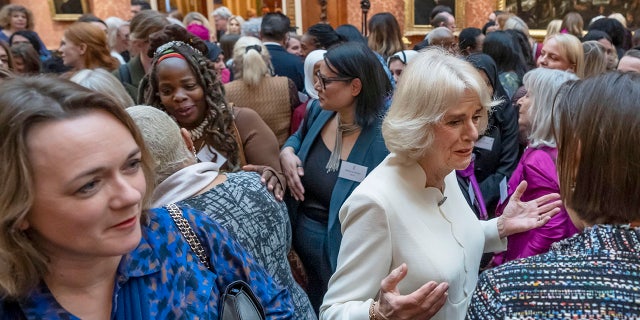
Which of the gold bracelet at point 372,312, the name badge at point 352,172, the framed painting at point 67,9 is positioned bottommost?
the gold bracelet at point 372,312

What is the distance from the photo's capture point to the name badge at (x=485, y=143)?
3.38 m

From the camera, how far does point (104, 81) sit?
2.83 m

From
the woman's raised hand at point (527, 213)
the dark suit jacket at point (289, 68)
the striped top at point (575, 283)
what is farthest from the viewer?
the dark suit jacket at point (289, 68)

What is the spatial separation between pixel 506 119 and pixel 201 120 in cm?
194

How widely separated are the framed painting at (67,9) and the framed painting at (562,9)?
30.1ft

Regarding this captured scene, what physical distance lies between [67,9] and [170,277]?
11.9m

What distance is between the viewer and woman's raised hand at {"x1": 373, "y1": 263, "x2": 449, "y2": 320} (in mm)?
1586

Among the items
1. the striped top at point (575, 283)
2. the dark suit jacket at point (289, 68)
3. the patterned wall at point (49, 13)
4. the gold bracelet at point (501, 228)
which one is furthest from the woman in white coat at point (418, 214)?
the patterned wall at point (49, 13)

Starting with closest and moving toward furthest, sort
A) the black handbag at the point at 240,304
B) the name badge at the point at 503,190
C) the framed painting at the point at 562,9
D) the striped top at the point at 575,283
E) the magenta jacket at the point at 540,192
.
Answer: the striped top at the point at 575,283 → the black handbag at the point at 240,304 → the magenta jacket at the point at 540,192 → the name badge at the point at 503,190 → the framed painting at the point at 562,9

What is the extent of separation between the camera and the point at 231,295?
4.54ft

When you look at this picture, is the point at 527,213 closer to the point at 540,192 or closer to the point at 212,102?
the point at 540,192

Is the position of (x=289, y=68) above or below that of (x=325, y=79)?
below

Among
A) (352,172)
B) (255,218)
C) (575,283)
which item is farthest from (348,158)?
(575,283)

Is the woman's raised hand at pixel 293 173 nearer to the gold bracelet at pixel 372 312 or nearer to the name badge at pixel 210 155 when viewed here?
the name badge at pixel 210 155
